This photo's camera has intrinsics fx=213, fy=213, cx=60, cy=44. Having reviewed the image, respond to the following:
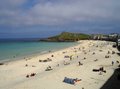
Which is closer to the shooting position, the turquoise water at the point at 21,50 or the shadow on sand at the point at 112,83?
the shadow on sand at the point at 112,83

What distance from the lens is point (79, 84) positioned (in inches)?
679

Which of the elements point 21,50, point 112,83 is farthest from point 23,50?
point 112,83

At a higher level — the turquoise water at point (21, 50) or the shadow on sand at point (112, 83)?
the shadow on sand at point (112, 83)

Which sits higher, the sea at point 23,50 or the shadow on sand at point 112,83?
the shadow on sand at point 112,83

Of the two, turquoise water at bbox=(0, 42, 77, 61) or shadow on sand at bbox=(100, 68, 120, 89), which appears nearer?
shadow on sand at bbox=(100, 68, 120, 89)

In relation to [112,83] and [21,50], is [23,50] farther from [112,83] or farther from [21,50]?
[112,83]

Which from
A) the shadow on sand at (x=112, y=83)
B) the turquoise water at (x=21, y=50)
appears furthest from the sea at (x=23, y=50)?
the shadow on sand at (x=112, y=83)

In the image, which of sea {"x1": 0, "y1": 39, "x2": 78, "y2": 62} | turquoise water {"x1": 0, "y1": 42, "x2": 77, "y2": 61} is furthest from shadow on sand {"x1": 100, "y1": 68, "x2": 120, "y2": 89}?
turquoise water {"x1": 0, "y1": 42, "x2": 77, "y2": 61}

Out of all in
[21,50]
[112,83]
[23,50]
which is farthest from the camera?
[23,50]

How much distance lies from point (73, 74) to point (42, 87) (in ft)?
18.3

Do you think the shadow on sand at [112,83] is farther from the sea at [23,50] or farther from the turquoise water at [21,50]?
the turquoise water at [21,50]

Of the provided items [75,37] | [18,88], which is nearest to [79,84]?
[18,88]

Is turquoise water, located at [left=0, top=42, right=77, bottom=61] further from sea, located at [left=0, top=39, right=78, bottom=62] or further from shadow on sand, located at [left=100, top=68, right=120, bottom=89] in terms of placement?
shadow on sand, located at [left=100, top=68, right=120, bottom=89]

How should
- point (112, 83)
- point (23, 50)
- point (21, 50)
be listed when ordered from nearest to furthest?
point (112, 83), point (21, 50), point (23, 50)
